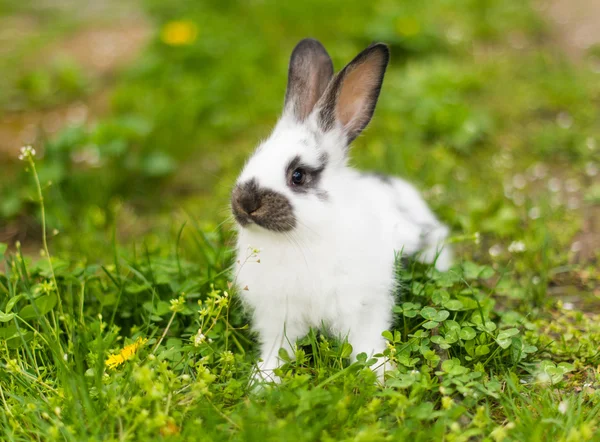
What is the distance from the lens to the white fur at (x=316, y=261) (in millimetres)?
2975

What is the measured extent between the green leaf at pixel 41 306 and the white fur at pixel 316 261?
892 millimetres

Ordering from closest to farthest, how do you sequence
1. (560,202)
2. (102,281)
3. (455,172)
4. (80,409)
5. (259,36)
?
1. (80,409)
2. (102,281)
3. (560,202)
4. (455,172)
5. (259,36)

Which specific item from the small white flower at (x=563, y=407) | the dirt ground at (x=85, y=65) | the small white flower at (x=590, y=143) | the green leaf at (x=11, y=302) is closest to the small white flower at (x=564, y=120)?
the small white flower at (x=590, y=143)

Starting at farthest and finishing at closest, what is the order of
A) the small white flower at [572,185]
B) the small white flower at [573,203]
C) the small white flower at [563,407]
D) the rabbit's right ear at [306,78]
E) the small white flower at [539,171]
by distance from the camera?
the small white flower at [539,171] → the small white flower at [572,185] → the small white flower at [573,203] → the rabbit's right ear at [306,78] → the small white flower at [563,407]

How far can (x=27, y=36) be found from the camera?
7441 millimetres

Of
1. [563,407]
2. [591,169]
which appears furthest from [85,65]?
[563,407]

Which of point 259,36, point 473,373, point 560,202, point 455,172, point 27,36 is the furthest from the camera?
point 27,36

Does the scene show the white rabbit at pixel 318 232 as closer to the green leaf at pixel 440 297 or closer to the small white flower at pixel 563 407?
the green leaf at pixel 440 297

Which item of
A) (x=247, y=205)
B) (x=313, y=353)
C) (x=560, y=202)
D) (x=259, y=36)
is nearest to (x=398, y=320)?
(x=313, y=353)

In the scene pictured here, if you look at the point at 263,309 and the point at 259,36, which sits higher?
the point at 259,36

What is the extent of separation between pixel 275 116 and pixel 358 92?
2.59 metres

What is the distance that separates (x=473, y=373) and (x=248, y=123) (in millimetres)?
3475

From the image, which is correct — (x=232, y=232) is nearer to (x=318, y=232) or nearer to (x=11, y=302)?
(x=318, y=232)

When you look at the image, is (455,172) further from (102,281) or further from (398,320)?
(102,281)
